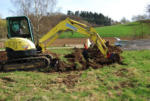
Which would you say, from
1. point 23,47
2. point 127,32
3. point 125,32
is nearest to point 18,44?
point 23,47

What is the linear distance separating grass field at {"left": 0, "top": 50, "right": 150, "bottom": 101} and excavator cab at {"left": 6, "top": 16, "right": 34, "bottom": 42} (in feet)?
6.87

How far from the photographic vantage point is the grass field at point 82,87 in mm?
4363

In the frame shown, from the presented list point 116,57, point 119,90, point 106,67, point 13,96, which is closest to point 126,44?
point 116,57

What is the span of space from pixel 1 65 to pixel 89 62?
4.32 metres

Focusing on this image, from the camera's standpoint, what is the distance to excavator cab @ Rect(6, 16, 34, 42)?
743cm

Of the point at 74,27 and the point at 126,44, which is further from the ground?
the point at 74,27

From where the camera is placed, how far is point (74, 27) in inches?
312

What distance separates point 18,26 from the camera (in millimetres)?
7535

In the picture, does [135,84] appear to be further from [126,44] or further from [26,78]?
[126,44]

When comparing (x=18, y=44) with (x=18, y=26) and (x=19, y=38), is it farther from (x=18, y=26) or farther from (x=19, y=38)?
(x=18, y=26)

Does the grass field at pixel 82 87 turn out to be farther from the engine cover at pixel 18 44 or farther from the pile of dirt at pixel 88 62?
the engine cover at pixel 18 44

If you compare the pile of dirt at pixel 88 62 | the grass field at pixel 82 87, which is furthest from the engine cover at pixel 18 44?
the pile of dirt at pixel 88 62

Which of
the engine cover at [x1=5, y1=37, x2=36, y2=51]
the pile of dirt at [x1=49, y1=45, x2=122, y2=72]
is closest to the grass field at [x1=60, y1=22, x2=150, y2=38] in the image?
the pile of dirt at [x1=49, y1=45, x2=122, y2=72]

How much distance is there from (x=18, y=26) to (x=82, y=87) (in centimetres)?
460
